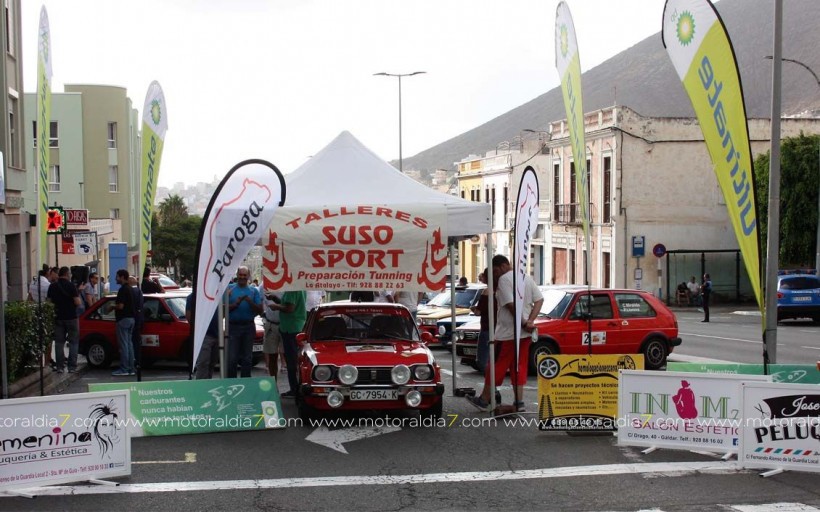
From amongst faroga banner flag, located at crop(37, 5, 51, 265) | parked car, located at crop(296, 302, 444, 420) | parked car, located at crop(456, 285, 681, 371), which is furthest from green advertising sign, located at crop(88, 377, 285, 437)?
parked car, located at crop(456, 285, 681, 371)

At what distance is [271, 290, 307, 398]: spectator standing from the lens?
43.4 ft

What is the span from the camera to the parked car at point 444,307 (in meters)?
22.2

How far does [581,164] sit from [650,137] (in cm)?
3600

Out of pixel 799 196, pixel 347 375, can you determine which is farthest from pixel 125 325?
pixel 799 196

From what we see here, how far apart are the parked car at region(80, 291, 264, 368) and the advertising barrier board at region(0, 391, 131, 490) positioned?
333 inches

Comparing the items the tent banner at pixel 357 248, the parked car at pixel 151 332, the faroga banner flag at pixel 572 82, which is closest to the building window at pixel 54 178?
the parked car at pixel 151 332

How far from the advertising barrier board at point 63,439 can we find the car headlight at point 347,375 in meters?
2.57

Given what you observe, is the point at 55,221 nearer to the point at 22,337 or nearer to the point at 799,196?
the point at 22,337

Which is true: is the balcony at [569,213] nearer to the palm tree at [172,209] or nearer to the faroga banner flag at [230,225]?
the faroga banner flag at [230,225]

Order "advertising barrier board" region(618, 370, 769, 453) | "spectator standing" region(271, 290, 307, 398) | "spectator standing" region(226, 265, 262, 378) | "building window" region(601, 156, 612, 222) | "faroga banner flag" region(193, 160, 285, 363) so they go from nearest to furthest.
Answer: "advertising barrier board" region(618, 370, 769, 453) → "faroga banner flag" region(193, 160, 285, 363) → "spectator standing" region(226, 265, 262, 378) → "spectator standing" region(271, 290, 307, 398) → "building window" region(601, 156, 612, 222)

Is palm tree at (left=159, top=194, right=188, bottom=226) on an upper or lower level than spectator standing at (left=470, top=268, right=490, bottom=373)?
upper

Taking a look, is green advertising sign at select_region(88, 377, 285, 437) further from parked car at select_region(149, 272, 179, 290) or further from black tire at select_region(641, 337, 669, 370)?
parked car at select_region(149, 272, 179, 290)

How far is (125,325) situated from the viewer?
1686cm

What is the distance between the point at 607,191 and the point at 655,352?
108 feet
